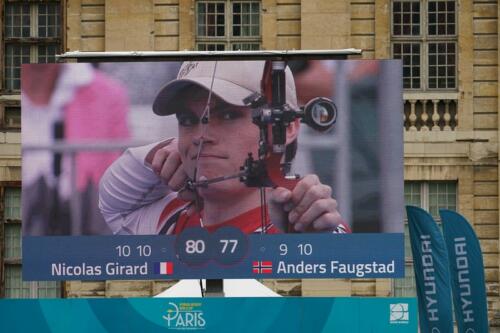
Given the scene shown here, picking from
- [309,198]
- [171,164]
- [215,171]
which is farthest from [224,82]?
[309,198]

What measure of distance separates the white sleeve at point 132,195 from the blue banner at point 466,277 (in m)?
4.54

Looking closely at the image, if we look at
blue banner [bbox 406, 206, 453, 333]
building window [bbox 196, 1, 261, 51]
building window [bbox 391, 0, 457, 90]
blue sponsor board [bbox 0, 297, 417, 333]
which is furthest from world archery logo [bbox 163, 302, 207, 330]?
building window [bbox 391, 0, 457, 90]

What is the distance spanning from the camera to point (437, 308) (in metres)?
30.6

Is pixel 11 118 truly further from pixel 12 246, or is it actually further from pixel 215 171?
pixel 215 171

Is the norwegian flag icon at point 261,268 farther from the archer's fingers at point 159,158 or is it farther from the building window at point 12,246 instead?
the building window at point 12,246

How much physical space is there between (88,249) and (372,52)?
29.2 ft

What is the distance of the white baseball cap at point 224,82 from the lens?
97.2 feet

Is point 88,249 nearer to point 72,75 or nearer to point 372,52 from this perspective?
point 72,75

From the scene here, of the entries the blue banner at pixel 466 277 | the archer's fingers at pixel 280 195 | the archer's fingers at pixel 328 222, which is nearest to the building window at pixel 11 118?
the archer's fingers at pixel 280 195

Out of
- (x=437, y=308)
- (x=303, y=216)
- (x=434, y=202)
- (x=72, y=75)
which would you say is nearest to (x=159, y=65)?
(x=72, y=75)

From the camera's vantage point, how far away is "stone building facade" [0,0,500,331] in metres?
36.3

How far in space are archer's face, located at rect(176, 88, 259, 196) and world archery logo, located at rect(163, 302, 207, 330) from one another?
7.28 feet

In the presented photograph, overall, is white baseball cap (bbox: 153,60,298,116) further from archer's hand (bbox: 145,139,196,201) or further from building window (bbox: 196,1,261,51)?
building window (bbox: 196,1,261,51)

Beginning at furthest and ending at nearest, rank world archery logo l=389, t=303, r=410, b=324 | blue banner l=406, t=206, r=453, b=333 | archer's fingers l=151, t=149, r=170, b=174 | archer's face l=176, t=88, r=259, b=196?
blue banner l=406, t=206, r=453, b=333, archer's fingers l=151, t=149, r=170, b=174, archer's face l=176, t=88, r=259, b=196, world archery logo l=389, t=303, r=410, b=324
